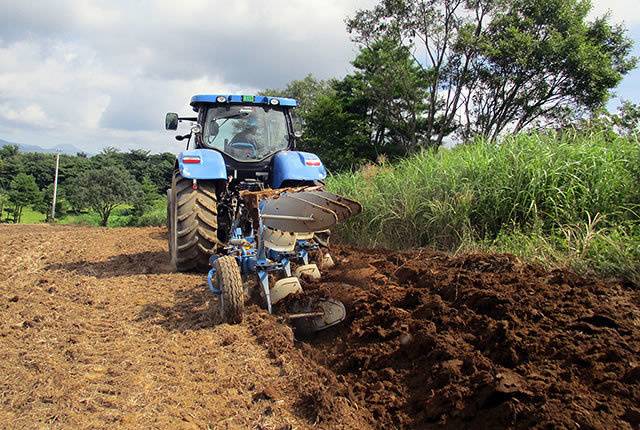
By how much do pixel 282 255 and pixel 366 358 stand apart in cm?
137

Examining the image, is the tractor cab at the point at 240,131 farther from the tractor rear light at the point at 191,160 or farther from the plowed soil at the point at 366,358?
the plowed soil at the point at 366,358

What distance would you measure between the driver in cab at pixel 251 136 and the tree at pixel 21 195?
Answer: 93.6 ft

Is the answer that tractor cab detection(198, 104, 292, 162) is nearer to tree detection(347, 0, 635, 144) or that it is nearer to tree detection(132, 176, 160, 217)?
tree detection(347, 0, 635, 144)

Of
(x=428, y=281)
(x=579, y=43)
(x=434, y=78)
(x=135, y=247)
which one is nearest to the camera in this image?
(x=428, y=281)

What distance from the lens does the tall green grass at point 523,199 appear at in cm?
371

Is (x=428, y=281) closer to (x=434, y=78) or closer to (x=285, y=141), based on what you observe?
(x=285, y=141)

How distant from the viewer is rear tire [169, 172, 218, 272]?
4379mm

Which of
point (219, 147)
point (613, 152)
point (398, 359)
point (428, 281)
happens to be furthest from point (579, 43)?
point (398, 359)

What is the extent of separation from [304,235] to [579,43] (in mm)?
11210

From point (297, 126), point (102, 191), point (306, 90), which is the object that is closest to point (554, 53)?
point (297, 126)

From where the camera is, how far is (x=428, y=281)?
299cm

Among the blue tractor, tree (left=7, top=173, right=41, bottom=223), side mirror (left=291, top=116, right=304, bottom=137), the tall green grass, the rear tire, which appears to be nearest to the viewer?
the blue tractor

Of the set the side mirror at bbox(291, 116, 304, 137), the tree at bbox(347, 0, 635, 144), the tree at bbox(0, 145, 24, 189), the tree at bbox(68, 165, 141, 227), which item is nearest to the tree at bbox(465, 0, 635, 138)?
the tree at bbox(347, 0, 635, 144)

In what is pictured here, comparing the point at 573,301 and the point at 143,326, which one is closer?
the point at 573,301
